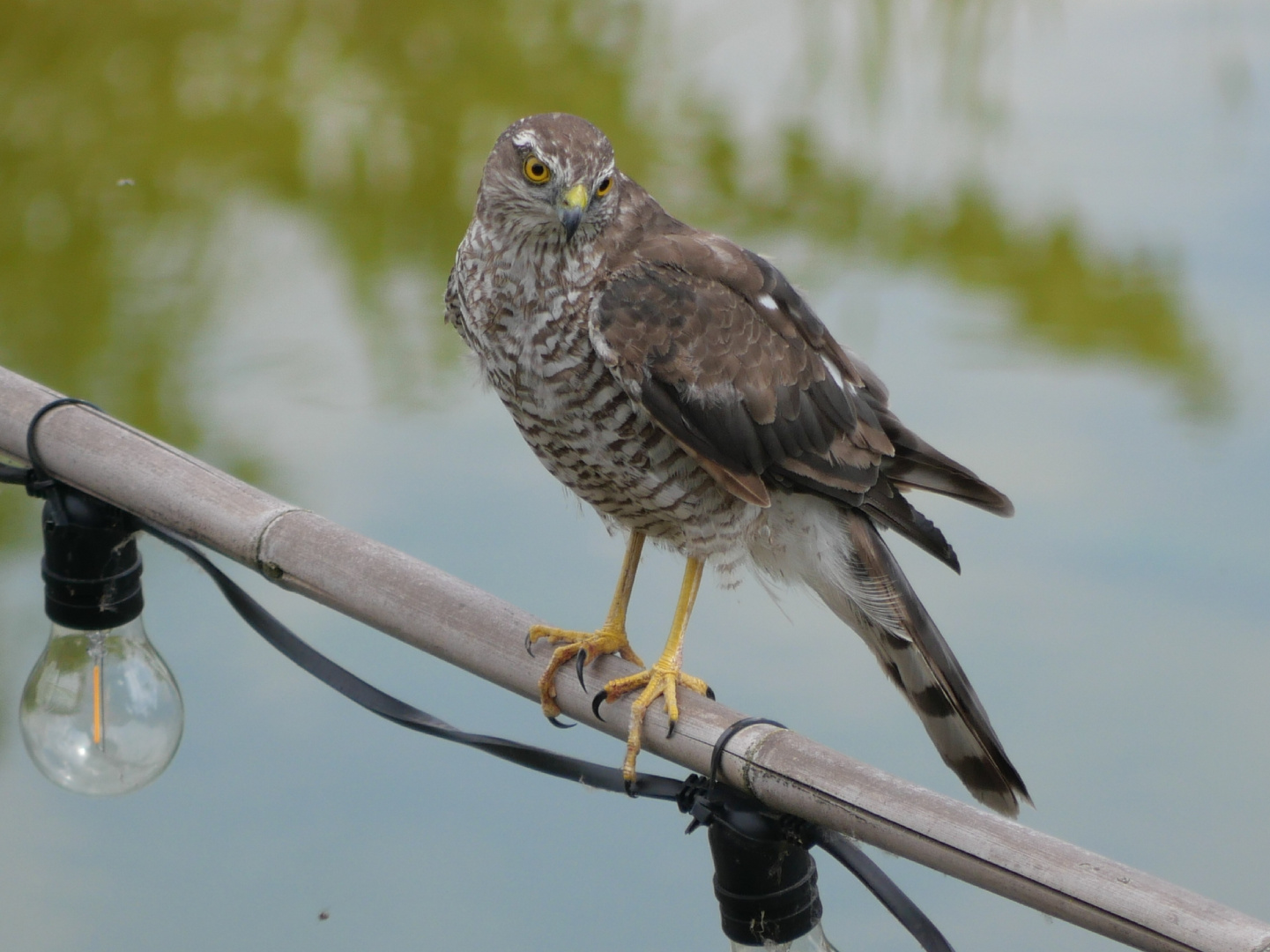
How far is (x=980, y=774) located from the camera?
6.26 feet

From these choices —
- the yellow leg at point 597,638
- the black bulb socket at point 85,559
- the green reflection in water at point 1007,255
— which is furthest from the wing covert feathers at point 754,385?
the green reflection in water at point 1007,255

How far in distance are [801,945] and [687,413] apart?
692 mm

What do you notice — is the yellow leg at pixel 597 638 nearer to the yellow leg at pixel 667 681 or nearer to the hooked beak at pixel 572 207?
the yellow leg at pixel 667 681

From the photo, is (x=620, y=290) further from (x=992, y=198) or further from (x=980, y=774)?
(x=992, y=198)

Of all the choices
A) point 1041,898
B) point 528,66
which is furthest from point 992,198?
point 1041,898

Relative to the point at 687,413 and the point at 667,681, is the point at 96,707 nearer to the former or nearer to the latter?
the point at 667,681

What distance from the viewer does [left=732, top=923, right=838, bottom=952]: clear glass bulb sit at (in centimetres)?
138

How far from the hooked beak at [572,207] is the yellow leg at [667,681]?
0.53m

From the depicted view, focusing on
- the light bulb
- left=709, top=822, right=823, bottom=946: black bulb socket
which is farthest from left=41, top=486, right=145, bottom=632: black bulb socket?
left=709, top=822, right=823, bottom=946: black bulb socket

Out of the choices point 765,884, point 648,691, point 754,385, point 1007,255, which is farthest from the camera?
point 1007,255

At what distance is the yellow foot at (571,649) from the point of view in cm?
168

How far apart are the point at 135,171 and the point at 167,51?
24.0 inches

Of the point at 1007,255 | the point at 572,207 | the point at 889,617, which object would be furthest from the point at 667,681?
the point at 1007,255

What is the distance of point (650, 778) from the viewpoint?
139 centimetres
